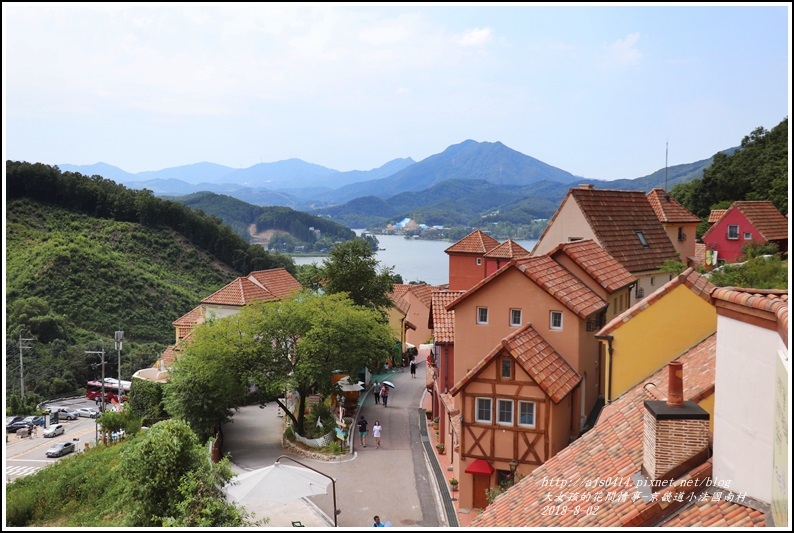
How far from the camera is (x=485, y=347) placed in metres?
21.3

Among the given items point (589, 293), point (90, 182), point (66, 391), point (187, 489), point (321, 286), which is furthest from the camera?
point (90, 182)

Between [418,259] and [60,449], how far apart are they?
9374cm

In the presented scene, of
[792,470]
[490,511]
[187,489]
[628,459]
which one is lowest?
[187,489]

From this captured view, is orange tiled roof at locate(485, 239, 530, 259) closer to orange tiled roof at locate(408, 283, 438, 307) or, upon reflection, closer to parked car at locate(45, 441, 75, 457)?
orange tiled roof at locate(408, 283, 438, 307)

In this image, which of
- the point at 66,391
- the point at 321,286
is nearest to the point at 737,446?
the point at 321,286

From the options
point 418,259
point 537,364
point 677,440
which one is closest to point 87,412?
point 537,364

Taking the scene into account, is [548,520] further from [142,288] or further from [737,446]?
[142,288]

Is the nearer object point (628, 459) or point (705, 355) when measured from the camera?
point (628, 459)

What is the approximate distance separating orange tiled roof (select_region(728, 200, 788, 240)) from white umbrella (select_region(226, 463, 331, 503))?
27767mm

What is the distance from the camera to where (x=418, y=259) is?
131m

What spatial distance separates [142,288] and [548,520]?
83.0 metres

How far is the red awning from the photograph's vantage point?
1817 centimetres

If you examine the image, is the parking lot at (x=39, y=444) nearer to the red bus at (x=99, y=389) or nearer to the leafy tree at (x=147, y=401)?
the leafy tree at (x=147, y=401)

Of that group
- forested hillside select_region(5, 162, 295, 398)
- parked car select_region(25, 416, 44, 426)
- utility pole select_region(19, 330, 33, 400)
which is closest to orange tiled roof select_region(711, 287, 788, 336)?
parked car select_region(25, 416, 44, 426)
